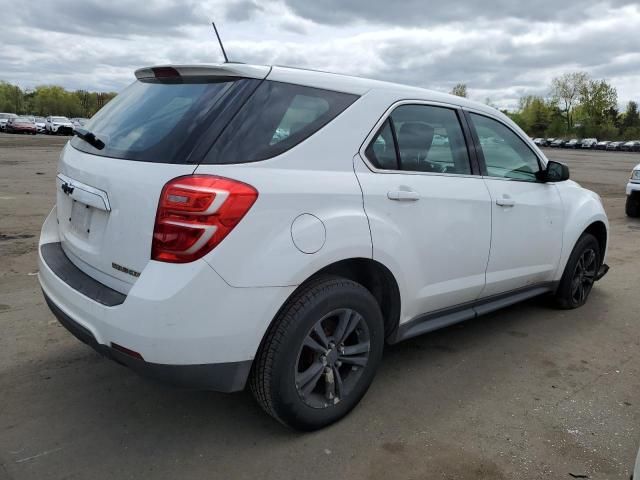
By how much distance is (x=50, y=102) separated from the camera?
123 meters

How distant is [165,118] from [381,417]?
1882 millimetres

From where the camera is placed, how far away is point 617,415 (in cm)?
305

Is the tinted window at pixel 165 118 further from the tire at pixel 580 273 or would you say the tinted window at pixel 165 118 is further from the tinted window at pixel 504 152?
the tire at pixel 580 273

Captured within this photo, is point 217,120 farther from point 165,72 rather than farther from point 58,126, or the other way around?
point 58,126

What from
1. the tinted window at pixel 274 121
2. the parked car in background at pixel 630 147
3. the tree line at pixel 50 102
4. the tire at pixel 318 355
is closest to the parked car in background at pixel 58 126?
the tinted window at pixel 274 121

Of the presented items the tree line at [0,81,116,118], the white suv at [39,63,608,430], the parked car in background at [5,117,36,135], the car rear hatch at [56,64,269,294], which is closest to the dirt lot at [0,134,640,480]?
the white suv at [39,63,608,430]

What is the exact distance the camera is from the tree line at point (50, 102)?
121 m

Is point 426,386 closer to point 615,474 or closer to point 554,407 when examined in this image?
point 554,407

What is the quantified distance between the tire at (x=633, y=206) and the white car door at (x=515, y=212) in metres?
7.36

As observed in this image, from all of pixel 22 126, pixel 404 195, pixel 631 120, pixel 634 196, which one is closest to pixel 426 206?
pixel 404 195

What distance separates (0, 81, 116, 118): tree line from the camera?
397 ft

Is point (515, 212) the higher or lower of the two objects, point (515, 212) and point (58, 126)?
the lower

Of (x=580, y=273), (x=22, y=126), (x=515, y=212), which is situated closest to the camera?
(x=515, y=212)

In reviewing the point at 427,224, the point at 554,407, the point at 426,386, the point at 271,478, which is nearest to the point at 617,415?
the point at 554,407
